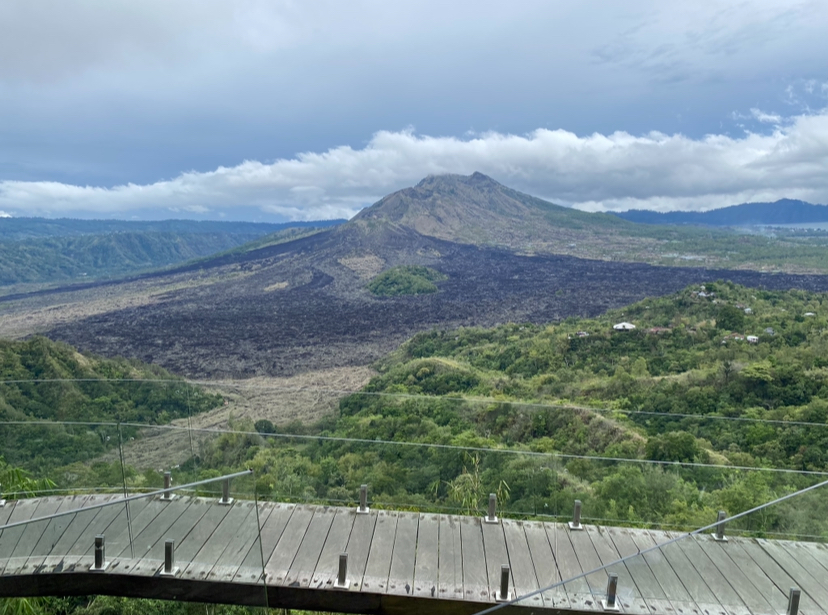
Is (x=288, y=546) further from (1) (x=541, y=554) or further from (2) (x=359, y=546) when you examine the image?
(1) (x=541, y=554)

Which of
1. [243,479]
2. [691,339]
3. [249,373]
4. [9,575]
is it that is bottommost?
[249,373]

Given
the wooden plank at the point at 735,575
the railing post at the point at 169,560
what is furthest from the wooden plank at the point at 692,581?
the railing post at the point at 169,560

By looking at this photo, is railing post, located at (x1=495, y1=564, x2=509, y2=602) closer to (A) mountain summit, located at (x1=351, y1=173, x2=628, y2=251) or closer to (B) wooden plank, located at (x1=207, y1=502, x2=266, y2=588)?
(B) wooden plank, located at (x1=207, y1=502, x2=266, y2=588)

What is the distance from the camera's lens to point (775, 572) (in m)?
2.93

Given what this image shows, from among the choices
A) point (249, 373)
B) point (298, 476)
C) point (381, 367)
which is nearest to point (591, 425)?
point (298, 476)

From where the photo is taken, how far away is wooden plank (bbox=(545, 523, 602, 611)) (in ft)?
8.27

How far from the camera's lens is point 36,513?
4004 millimetres

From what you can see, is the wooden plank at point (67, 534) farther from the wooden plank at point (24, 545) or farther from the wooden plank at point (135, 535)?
the wooden plank at point (135, 535)

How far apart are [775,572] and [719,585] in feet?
1.24

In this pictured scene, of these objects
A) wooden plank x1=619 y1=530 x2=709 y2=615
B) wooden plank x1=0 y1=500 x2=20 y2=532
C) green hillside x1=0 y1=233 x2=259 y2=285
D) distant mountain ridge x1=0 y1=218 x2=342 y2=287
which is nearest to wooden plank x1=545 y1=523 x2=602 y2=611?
wooden plank x1=619 y1=530 x2=709 y2=615

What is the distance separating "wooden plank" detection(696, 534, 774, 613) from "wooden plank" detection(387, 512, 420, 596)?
1628 millimetres

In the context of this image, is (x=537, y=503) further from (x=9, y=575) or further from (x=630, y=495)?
(x=9, y=575)

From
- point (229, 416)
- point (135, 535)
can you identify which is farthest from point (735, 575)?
point (229, 416)

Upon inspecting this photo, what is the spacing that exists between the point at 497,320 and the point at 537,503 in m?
32.8
